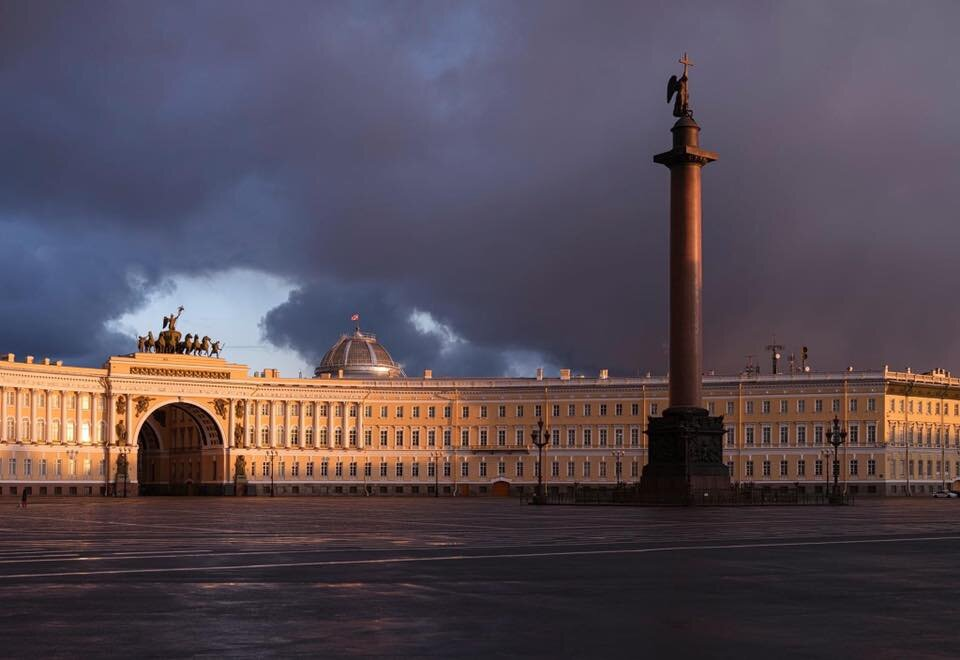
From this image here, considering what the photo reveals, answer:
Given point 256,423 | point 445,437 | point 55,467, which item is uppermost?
point 256,423

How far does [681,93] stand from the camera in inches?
2945

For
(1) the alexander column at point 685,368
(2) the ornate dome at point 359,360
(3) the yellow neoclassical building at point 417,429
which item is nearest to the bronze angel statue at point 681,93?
(1) the alexander column at point 685,368

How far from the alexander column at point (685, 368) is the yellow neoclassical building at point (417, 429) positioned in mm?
60558

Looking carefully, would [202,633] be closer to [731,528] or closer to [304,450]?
[731,528]

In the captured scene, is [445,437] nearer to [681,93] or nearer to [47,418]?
[47,418]

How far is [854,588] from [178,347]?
12828cm

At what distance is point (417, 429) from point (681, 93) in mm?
80209

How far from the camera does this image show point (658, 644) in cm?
1445

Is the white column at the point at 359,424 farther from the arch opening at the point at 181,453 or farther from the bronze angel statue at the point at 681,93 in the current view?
the bronze angel statue at the point at 681,93

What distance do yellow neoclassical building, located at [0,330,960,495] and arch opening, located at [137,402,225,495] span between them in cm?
25

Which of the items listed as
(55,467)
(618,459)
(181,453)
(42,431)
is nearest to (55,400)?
(42,431)

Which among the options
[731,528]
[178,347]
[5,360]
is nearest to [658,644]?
[731,528]

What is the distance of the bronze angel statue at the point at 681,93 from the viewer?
74250 mm

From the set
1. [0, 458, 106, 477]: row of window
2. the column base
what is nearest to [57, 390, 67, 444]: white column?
[0, 458, 106, 477]: row of window
